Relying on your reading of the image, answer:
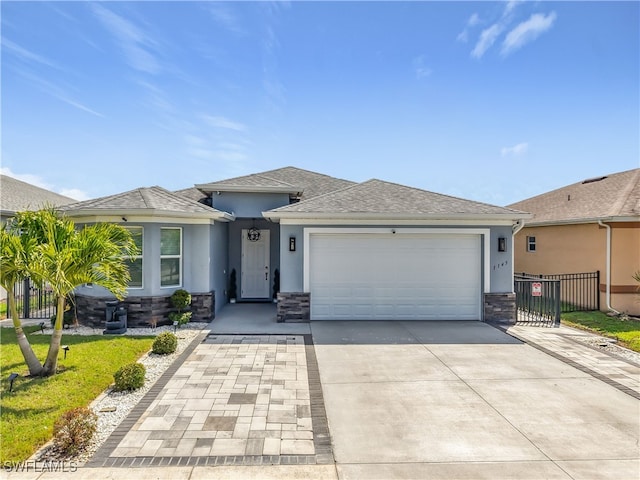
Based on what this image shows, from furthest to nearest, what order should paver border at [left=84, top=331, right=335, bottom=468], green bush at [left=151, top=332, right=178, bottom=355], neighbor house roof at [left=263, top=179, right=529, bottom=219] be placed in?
1. neighbor house roof at [left=263, top=179, right=529, bottom=219]
2. green bush at [left=151, top=332, right=178, bottom=355]
3. paver border at [left=84, top=331, right=335, bottom=468]

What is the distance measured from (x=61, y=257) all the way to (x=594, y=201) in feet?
58.8

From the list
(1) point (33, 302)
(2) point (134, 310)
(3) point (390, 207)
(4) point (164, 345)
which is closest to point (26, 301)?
(1) point (33, 302)

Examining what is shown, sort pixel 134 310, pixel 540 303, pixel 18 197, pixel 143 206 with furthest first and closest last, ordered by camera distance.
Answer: pixel 18 197 < pixel 540 303 < pixel 134 310 < pixel 143 206

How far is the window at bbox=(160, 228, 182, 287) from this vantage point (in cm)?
1014

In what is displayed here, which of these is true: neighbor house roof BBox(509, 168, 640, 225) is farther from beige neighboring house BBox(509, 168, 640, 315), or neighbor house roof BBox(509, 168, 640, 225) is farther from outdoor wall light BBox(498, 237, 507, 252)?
outdoor wall light BBox(498, 237, 507, 252)

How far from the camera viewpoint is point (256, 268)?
45.9 feet

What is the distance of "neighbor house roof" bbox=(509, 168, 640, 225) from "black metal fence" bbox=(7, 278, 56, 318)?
61.8 feet

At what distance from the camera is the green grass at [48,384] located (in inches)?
173

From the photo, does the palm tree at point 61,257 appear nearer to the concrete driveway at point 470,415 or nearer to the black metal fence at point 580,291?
the concrete driveway at point 470,415

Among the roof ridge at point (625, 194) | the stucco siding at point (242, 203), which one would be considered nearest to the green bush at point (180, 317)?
the stucco siding at point (242, 203)

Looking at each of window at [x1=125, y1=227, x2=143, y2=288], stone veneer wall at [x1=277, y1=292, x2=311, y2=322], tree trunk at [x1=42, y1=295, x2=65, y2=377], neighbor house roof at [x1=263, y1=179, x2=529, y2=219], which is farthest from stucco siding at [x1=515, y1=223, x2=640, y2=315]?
tree trunk at [x1=42, y1=295, x2=65, y2=377]

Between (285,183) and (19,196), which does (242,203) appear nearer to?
(285,183)

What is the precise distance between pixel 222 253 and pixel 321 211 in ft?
14.9

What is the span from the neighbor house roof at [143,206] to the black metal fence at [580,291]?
460 inches
